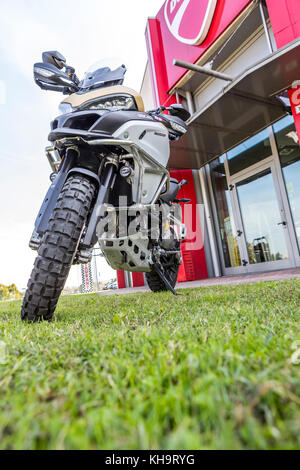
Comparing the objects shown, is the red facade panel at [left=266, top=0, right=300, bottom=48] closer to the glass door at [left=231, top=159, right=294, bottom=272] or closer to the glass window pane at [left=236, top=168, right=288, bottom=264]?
the glass door at [left=231, top=159, right=294, bottom=272]

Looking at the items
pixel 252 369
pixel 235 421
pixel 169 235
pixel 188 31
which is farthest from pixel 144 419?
pixel 188 31

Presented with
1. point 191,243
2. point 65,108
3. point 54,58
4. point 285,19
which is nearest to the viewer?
point 65,108

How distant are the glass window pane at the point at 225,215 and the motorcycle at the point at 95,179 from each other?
526 cm

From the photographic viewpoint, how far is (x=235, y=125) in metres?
6.23

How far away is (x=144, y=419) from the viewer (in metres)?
0.42

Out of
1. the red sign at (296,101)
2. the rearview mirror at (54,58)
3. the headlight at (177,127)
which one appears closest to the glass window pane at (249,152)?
the red sign at (296,101)

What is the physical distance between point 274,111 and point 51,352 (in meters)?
6.42

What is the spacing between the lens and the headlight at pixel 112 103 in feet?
6.42

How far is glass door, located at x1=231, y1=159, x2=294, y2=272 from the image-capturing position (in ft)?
19.7

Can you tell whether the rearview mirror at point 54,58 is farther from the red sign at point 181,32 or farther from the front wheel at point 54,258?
the red sign at point 181,32

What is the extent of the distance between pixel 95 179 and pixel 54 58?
3.56 ft

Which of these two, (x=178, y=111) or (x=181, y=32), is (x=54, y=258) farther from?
(x=181, y=32)

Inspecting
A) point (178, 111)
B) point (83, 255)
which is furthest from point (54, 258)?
point (178, 111)

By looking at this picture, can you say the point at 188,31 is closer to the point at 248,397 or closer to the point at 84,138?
the point at 84,138
